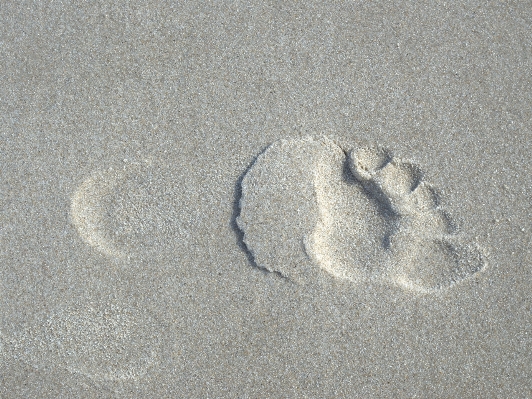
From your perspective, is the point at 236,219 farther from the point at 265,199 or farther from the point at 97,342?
the point at 97,342

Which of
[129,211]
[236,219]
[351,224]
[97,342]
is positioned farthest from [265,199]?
[97,342]

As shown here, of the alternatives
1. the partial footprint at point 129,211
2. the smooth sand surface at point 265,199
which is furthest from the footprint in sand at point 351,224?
the partial footprint at point 129,211

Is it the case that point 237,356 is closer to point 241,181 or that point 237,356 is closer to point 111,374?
point 111,374

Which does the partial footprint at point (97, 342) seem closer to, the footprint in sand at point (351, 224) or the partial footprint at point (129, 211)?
the partial footprint at point (129, 211)

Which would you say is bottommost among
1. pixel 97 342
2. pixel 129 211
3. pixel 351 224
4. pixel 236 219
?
pixel 97 342

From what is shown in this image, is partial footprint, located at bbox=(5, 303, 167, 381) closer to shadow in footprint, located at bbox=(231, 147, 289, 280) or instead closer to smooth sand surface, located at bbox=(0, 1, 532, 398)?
smooth sand surface, located at bbox=(0, 1, 532, 398)

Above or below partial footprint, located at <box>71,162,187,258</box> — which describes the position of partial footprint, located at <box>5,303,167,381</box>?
below

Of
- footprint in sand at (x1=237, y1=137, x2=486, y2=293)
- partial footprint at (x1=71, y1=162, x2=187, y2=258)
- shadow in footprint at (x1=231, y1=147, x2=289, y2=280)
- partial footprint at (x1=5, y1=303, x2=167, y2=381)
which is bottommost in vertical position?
partial footprint at (x1=5, y1=303, x2=167, y2=381)

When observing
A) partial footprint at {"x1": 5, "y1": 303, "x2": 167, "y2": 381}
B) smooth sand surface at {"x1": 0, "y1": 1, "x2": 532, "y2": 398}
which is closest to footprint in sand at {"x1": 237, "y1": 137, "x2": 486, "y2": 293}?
smooth sand surface at {"x1": 0, "y1": 1, "x2": 532, "y2": 398}
